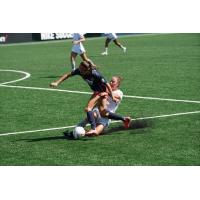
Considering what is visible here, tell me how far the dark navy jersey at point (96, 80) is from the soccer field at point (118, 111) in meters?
0.86

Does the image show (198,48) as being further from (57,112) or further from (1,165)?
(1,165)

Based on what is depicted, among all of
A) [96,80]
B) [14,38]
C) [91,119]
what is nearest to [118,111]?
A: [91,119]

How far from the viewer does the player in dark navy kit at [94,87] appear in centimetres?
1080

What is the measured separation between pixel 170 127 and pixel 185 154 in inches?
76.8

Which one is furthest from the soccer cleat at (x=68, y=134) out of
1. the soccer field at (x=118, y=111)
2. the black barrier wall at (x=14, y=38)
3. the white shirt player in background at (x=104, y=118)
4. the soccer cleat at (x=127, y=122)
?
the black barrier wall at (x=14, y=38)

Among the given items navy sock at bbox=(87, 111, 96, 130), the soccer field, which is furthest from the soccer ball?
navy sock at bbox=(87, 111, 96, 130)

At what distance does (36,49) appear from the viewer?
110 feet

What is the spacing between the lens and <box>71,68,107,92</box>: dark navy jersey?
1079 cm

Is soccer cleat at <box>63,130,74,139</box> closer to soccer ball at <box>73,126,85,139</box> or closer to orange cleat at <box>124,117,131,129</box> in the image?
soccer ball at <box>73,126,85,139</box>

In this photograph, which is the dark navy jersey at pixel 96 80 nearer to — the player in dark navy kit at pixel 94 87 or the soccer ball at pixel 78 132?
the player in dark navy kit at pixel 94 87

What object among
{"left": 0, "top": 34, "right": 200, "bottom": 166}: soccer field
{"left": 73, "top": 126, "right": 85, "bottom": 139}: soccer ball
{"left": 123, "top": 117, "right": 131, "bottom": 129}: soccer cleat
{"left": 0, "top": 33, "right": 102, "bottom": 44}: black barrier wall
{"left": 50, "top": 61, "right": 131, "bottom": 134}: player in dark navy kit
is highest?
{"left": 50, "top": 61, "right": 131, "bottom": 134}: player in dark navy kit

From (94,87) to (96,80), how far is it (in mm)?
233

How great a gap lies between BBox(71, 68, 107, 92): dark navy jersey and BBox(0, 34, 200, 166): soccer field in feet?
2.82

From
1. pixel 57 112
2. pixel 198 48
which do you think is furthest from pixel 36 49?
pixel 57 112
